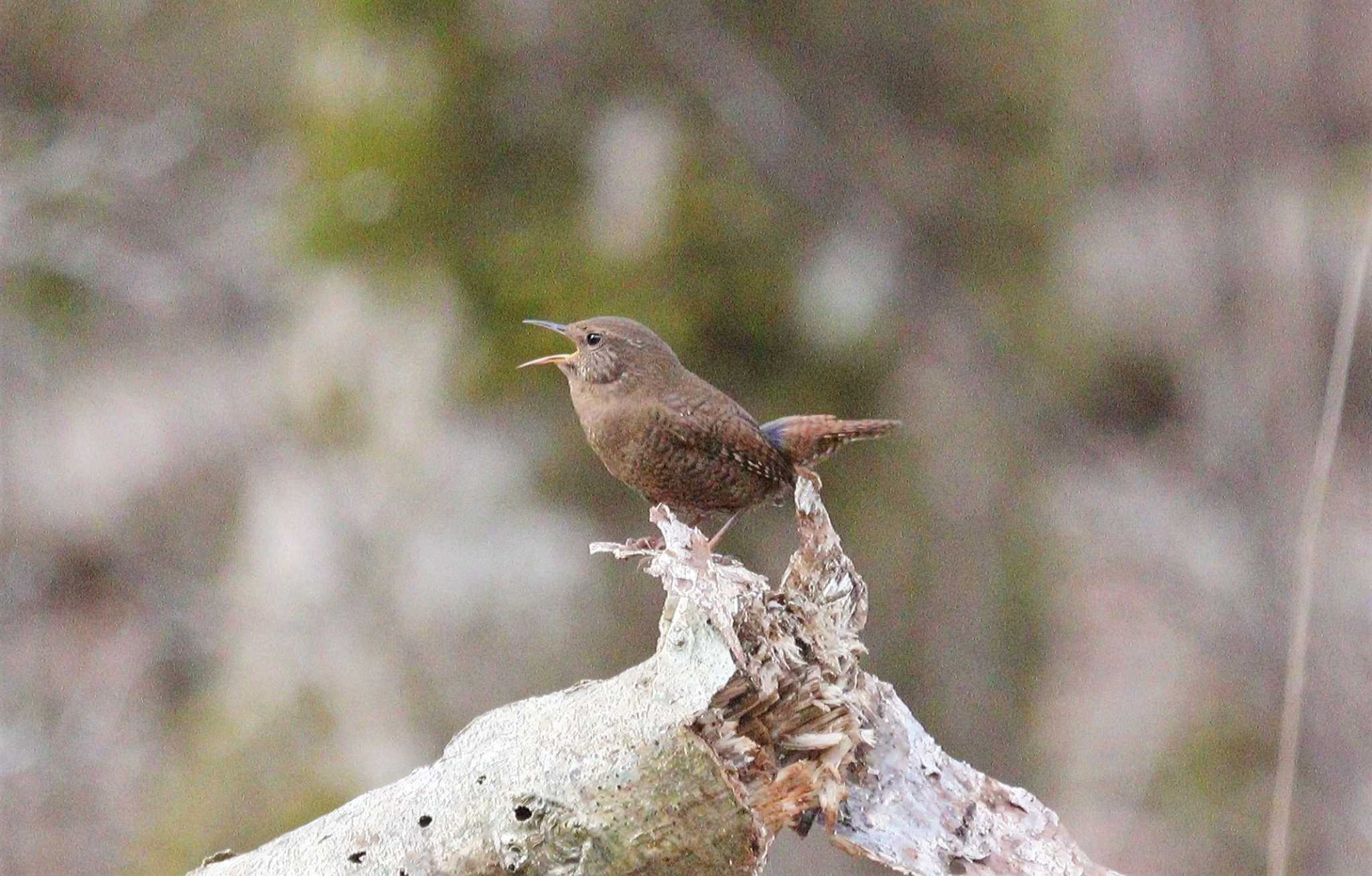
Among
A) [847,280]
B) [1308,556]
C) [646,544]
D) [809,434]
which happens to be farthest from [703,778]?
[847,280]

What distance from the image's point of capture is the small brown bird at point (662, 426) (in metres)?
2.82

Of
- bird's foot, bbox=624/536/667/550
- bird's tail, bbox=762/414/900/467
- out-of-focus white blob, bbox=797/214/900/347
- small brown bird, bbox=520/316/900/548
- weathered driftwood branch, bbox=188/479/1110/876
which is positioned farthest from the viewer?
out-of-focus white blob, bbox=797/214/900/347

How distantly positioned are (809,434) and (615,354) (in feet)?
1.52

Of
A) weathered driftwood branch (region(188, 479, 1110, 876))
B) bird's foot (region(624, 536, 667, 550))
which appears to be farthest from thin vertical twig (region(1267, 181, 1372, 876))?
bird's foot (region(624, 536, 667, 550))

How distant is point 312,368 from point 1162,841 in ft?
15.4

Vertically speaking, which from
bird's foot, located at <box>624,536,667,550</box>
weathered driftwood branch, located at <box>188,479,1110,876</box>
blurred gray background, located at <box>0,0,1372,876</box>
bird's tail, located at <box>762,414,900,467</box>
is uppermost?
blurred gray background, located at <box>0,0,1372,876</box>

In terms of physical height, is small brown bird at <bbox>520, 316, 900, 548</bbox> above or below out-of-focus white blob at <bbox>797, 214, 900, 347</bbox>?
below

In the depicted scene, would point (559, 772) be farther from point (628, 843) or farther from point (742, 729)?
point (742, 729)

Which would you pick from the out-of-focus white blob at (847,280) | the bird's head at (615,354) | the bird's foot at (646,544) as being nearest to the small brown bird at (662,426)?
the bird's head at (615,354)

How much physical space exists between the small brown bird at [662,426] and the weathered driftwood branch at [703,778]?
30.8 inches

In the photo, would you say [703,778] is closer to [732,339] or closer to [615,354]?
[615,354]

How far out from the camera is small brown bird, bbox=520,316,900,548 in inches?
111

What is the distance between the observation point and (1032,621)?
523cm

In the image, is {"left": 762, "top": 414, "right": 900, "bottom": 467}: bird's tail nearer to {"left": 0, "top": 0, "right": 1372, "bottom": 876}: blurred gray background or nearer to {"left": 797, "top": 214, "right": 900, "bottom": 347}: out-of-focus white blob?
{"left": 0, "top": 0, "right": 1372, "bottom": 876}: blurred gray background
